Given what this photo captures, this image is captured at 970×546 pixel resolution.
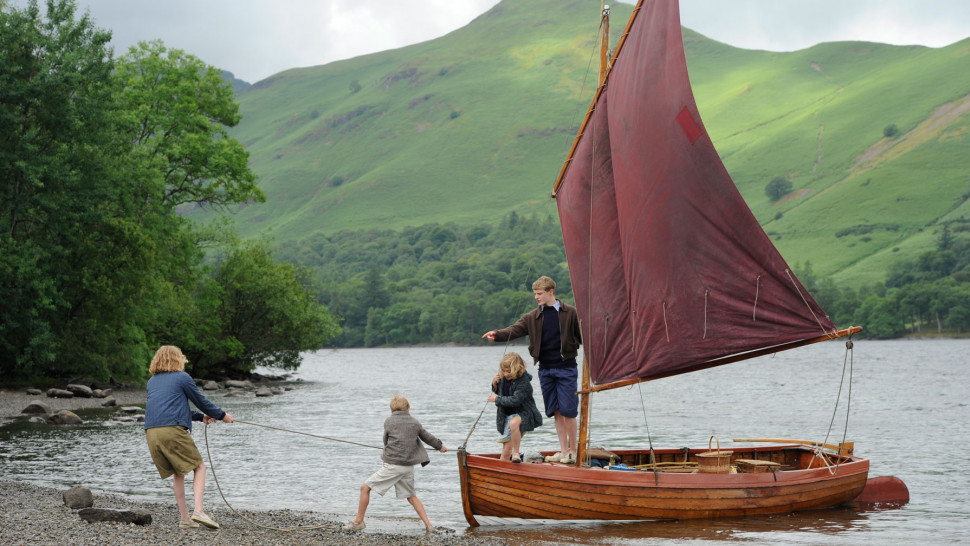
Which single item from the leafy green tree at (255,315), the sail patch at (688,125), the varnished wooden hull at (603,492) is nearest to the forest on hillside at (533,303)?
the leafy green tree at (255,315)

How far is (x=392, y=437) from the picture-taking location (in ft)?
43.9

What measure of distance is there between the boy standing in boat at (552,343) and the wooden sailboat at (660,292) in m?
0.60

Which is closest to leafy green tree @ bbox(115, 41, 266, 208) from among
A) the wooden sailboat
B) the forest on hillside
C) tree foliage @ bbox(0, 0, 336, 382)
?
tree foliage @ bbox(0, 0, 336, 382)

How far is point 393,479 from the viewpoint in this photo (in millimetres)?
13453

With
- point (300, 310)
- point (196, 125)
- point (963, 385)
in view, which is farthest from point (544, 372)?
point (963, 385)

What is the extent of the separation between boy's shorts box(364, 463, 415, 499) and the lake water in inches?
85.2

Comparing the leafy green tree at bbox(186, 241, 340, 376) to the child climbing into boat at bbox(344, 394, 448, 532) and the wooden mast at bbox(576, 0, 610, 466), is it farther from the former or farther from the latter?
the child climbing into boat at bbox(344, 394, 448, 532)

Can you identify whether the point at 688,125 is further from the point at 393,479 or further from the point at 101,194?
the point at 101,194

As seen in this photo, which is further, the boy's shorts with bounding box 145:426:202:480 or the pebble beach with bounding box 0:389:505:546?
the pebble beach with bounding box 0:389:505:546

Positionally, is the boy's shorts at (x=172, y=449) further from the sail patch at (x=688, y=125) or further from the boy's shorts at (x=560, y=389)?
the sail patch at (x=688, y=125)

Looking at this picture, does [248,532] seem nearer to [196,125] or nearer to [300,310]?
[196,125]

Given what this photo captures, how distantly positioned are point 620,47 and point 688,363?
559cm

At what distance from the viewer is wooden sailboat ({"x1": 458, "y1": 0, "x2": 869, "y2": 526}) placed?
15.0 m

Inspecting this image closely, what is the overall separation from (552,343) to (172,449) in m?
5.94
